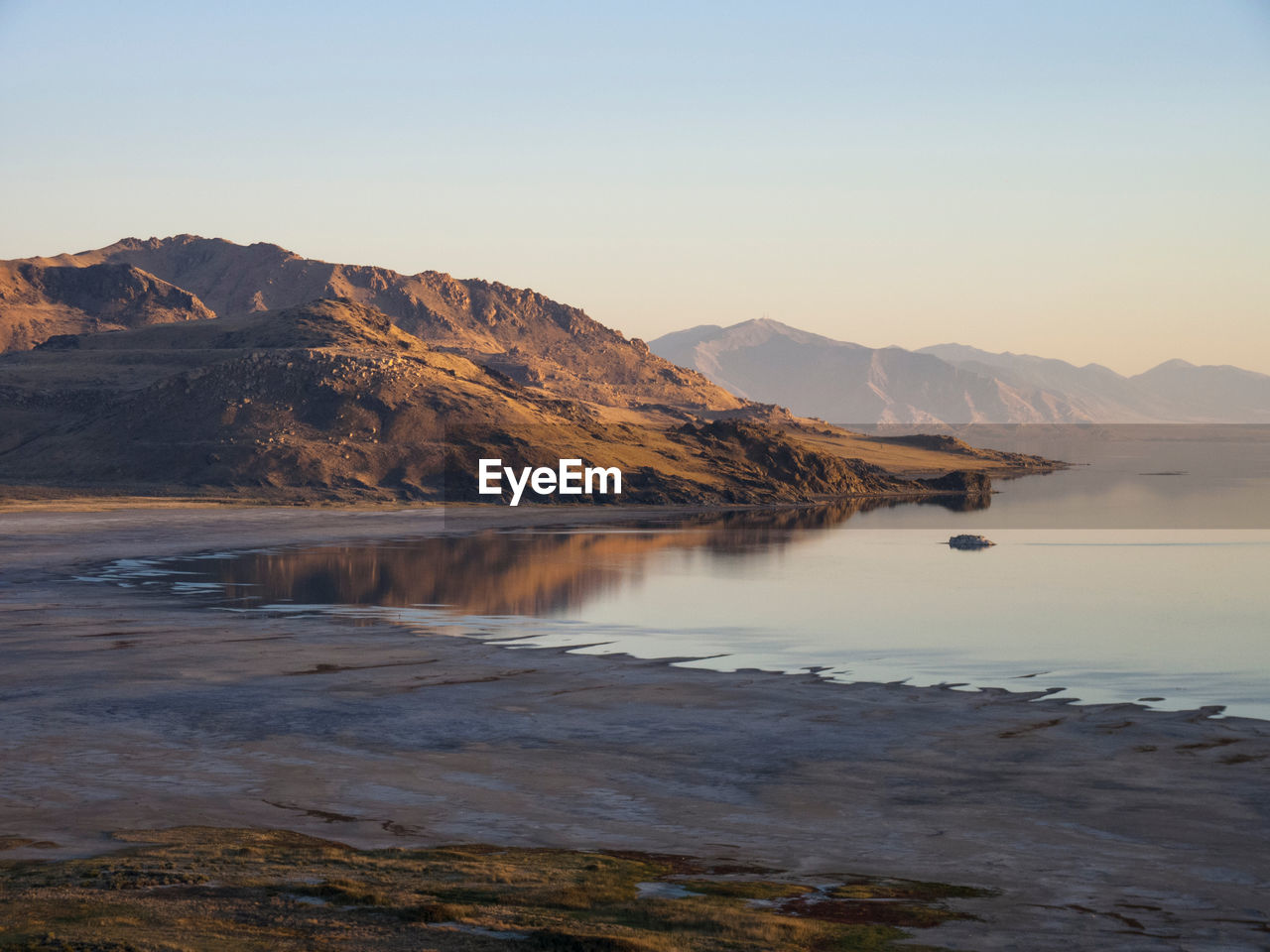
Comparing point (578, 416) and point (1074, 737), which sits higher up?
point (578, 416)

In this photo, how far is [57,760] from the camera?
26.2 m

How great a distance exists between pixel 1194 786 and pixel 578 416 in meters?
137

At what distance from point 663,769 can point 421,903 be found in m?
10.4

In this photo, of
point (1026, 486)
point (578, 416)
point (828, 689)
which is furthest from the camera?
point (1026, 486)

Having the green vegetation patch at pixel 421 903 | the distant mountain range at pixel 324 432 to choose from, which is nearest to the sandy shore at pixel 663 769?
the green vegetation patch at pixel 421 903

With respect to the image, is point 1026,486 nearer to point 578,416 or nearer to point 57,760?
point 578,416

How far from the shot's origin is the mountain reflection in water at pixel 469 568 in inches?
2194

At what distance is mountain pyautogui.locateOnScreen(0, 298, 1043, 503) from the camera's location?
122 meters

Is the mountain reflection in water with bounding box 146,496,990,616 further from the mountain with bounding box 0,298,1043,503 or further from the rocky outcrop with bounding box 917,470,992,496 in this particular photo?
the rocky outcrop with bounding box 917,470,992,496

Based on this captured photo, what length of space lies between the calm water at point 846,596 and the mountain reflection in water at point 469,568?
231mm

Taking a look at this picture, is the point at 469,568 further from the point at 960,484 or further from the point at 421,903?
the point at 960,484

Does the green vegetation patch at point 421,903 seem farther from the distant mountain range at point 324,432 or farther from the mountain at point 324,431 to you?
the mountain at point 324,431

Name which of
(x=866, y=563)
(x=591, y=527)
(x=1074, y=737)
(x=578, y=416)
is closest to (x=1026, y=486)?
(x=578, y=416)

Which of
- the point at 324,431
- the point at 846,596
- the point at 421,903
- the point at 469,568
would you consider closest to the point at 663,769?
the point at 421,903
